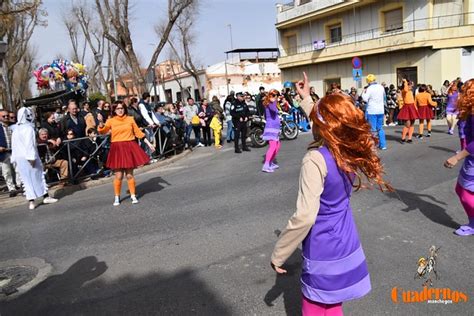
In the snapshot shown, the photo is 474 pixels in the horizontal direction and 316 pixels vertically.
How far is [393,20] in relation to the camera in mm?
27125

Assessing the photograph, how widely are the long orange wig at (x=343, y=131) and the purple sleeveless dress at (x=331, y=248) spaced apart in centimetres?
6

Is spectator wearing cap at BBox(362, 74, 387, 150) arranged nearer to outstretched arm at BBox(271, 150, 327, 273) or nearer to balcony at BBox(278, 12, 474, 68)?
outstretched arm at BBox(271, 150, 327, 273)

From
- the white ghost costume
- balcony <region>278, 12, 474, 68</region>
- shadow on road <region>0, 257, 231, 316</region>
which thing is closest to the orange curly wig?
shadow on road <region>0, 257, 231, 316</region>

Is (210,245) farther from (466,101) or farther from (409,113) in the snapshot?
(409,113)

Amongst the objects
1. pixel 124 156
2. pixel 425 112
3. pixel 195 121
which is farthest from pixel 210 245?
pixel 195 121

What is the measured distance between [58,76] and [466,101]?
1521 cm

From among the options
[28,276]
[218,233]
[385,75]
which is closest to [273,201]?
[218,233]

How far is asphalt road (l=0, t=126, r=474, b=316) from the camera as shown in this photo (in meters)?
3.66

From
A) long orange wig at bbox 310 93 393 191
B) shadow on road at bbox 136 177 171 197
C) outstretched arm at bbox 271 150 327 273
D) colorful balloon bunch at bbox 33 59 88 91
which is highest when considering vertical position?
colorful balloon bunch at bbox 33 59 88 91

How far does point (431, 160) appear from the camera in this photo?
9047 millimetres

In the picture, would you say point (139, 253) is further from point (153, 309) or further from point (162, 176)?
point (162, 176)

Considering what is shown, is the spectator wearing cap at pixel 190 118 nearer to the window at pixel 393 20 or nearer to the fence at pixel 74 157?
the fence at pixel 74 157

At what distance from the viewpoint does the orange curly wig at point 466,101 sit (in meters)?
4.48

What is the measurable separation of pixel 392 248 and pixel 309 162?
2.65 meters
